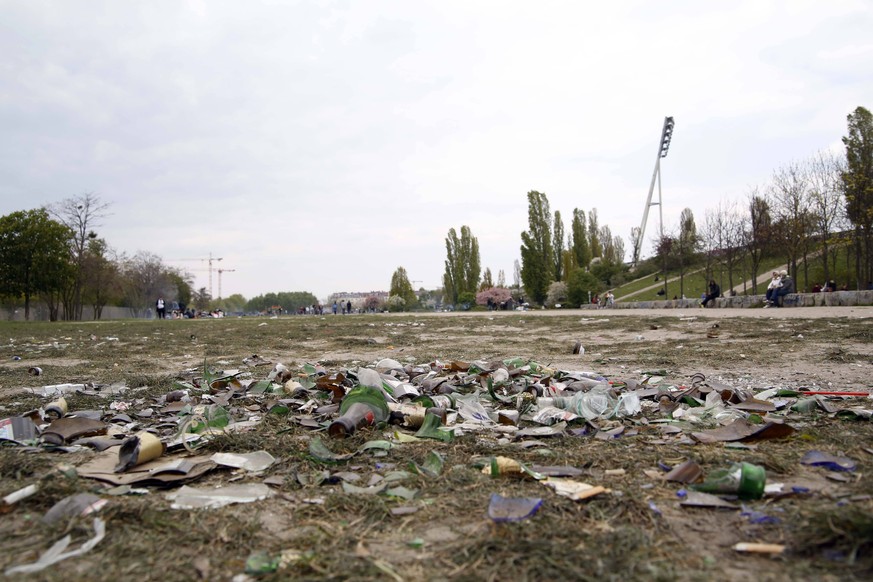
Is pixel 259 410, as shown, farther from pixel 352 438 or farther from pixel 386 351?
pixel 386 351

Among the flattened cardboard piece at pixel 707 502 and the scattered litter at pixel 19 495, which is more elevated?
the scattered litter at pixel 19 495

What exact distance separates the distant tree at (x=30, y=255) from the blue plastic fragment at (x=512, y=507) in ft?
127

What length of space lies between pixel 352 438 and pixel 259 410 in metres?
1.18

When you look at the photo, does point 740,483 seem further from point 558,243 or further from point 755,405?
point 558,243

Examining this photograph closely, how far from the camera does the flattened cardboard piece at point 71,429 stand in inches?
113

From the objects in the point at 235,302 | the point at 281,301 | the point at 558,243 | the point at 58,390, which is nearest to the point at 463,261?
the point at 558,243

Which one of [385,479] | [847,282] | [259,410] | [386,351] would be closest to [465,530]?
[385,479]

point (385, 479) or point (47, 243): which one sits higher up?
point (47, 243)

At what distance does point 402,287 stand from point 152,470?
8002 centimetres

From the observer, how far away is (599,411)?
335cm

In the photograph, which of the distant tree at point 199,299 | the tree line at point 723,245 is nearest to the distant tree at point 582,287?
the tree line at point 723,245

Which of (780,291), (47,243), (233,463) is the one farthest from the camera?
(47,243)

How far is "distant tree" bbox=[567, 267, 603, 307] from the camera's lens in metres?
43.7

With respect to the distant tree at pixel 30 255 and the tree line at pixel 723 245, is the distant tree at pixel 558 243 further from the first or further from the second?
the distant tree at pixel 30 255
